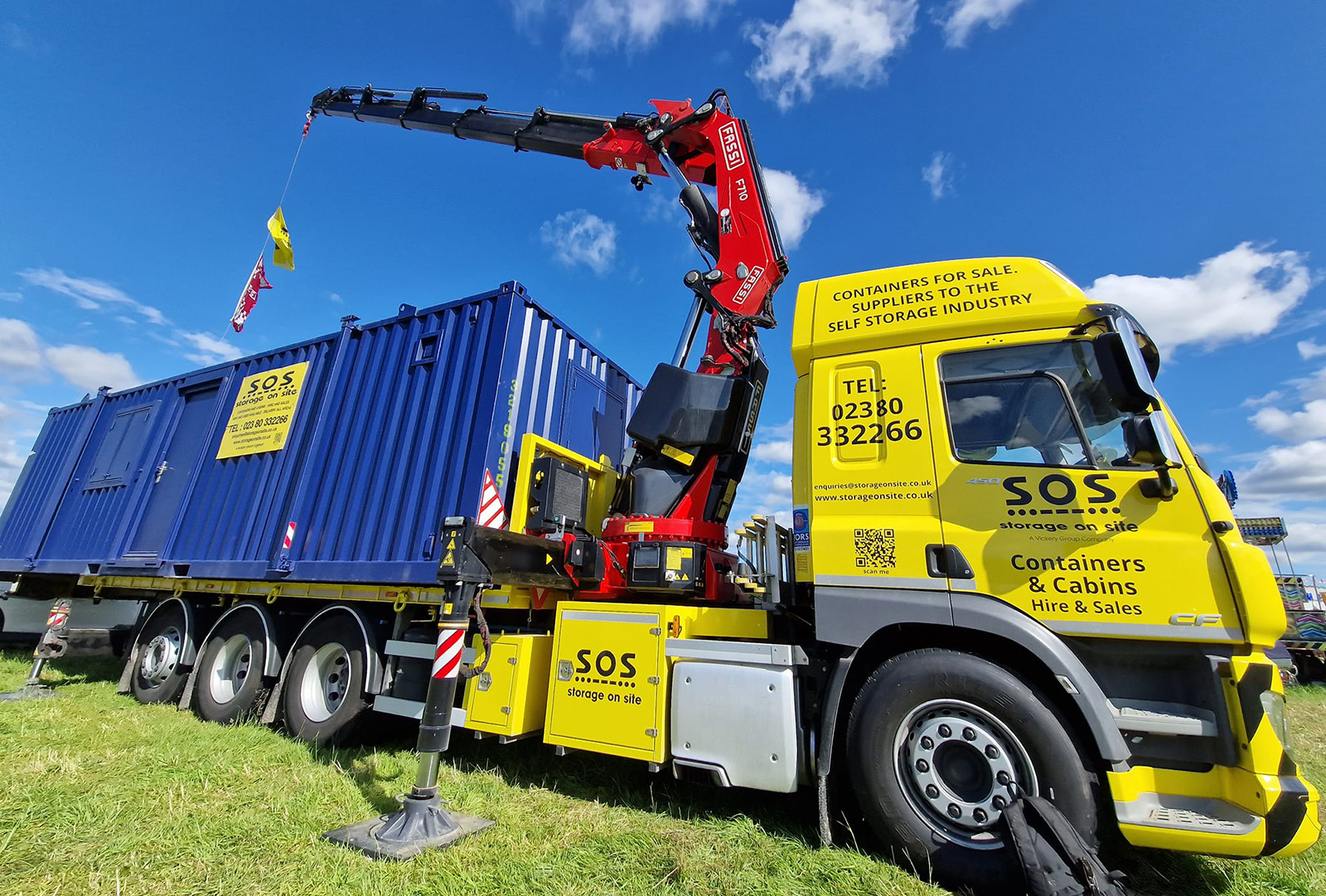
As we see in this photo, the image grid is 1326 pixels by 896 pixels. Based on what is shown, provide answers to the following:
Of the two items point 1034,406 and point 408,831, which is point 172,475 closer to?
point 408,831

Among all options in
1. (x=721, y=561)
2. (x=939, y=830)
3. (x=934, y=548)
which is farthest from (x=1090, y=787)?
(x=721, y=561)

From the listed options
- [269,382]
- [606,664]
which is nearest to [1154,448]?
[606,664]

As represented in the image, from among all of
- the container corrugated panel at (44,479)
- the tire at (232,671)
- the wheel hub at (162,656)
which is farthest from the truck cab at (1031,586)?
the container corrugated panel at (44,479)

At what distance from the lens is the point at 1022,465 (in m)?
2.93

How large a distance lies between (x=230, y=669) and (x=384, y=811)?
12.2 ft

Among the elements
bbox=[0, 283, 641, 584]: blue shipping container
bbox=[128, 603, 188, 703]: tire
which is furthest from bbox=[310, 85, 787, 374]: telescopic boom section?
bbox=[128, 603, 188, 703]: tire

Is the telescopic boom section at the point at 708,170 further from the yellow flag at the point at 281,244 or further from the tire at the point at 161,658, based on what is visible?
the tire at the point at 161,658

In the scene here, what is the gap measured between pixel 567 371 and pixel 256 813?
3.90m

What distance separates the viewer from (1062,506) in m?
2.80

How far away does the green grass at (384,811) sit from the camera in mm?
2600

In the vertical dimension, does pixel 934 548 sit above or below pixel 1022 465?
below

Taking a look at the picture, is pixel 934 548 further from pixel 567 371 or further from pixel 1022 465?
pixel 567 371

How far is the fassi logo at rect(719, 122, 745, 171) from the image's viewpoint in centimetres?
490

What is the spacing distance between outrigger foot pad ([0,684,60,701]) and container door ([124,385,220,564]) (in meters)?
1.57
